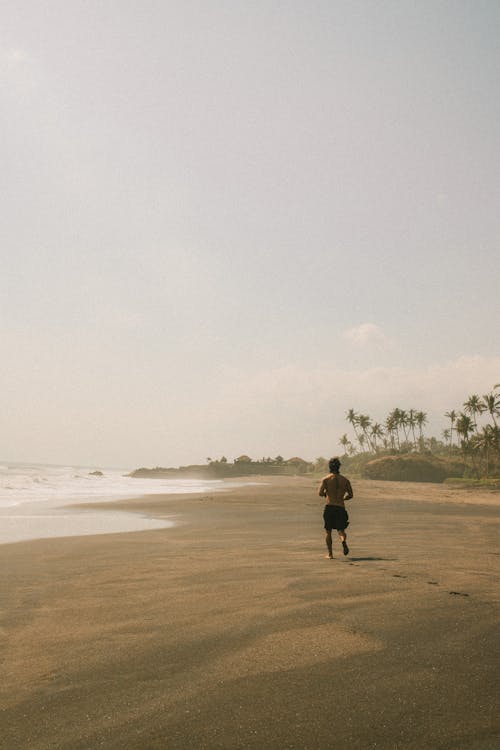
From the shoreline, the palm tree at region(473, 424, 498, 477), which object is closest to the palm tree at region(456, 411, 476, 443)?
the palm tree at region(473, 424, 498, 477)

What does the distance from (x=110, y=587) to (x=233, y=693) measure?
3860mm

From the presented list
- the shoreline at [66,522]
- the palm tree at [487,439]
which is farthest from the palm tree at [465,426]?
the shoreline at [66,522]

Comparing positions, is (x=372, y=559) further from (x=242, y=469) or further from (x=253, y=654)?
(x=242, y=469)

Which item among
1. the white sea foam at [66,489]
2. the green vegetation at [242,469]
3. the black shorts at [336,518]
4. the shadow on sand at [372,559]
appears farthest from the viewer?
the green vegetation at [242,469]

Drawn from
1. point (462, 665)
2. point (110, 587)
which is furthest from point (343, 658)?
point (110, 587)

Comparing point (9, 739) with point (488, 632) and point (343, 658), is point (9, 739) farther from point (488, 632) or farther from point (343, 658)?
point (488, 632)

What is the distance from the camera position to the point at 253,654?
396 centimetres

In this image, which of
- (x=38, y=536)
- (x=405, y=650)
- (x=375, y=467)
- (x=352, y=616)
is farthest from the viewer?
(x=375, y=467)

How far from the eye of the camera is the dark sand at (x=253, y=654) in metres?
2.86

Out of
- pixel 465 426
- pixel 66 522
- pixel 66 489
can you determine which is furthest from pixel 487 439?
pixel 66 522

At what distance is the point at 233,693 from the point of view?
130 inches

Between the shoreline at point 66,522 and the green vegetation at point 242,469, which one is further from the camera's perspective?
the green vegetation at point 242,469

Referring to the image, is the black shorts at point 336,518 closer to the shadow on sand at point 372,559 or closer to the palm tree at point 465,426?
the shadow on sand at point 372,559

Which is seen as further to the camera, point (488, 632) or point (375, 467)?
point (375, 467)
